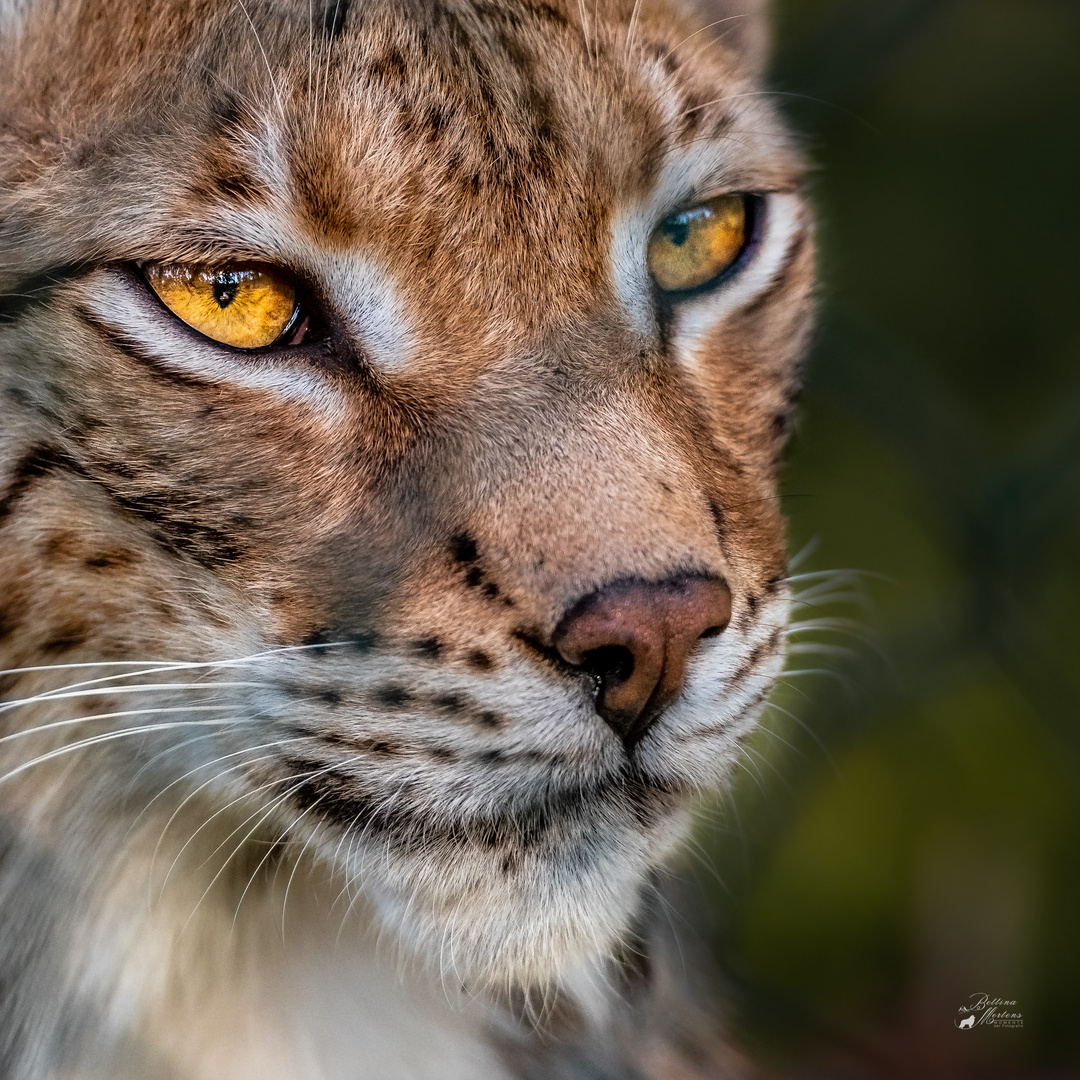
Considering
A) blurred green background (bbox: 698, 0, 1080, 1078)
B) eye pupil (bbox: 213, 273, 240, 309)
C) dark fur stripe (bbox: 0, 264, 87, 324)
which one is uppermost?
dark fur stripe (bbox: 0, 264, 87, 324)

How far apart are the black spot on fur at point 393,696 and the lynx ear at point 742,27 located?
797 millimetres

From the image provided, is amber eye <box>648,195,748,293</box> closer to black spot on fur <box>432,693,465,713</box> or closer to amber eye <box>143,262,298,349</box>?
amber eye <box>143,262,298,349</box>

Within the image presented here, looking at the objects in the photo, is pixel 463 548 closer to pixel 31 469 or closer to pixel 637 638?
pixel 637 638

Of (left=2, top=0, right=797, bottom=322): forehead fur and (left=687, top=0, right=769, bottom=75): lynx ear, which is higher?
(left=687, top=0, right=769, bottom=75): lynx ear

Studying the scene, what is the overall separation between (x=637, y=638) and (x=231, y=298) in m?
0.43

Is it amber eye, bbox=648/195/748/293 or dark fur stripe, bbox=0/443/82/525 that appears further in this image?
amber eye, bbox=648/195/748/293

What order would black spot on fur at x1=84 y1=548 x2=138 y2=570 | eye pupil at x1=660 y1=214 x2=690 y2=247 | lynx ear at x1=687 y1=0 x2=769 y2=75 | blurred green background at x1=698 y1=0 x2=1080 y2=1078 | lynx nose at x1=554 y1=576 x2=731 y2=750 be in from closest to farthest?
lynx nose at x1=554 y1=576 x2=731 y2=750 → black spot on fur at x1=84 y1=548 x2=138 y2=570 → eye pupil at x1=660 y1=214 x2=690 y2=247 → lynx ear at x1=687 y1=0 x2=769 y2=75 → blurred green background at x1=698 y1=0 x2=1080 y2=1078

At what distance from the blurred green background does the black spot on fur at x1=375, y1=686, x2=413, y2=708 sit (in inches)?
35.4

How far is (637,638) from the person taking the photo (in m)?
0.90

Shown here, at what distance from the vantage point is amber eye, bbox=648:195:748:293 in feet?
3.95

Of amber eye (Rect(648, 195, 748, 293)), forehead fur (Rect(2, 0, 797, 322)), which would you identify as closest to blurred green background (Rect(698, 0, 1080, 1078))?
amber eye (Rect(648, 195, 748, 293))

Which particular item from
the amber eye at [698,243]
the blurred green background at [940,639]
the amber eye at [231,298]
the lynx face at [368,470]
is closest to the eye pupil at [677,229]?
the amber eye at [698,243]

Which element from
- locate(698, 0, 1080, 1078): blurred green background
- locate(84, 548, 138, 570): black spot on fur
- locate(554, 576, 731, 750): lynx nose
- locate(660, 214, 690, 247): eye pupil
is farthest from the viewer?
locate(698, 0, 1080, 1078): blurred green background

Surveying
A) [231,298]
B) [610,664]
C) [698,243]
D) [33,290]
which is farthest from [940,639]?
[33,290]
